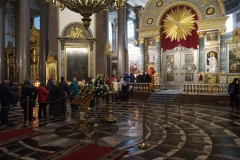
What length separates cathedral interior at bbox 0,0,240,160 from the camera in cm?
545

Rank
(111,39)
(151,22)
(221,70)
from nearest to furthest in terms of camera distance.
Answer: (221,70)
(151,22)
(111,39)

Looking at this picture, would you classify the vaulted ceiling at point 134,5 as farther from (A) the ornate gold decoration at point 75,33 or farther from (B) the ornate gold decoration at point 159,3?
(A) the ornate gold decoration at point 75,33

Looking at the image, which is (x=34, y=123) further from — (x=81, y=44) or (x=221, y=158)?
(x=81, y=44)

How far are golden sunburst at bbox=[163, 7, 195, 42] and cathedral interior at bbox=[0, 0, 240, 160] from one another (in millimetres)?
86

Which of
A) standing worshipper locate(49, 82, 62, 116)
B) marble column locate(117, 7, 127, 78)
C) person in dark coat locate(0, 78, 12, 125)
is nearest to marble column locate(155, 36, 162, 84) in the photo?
marble column locate(117, 7, 127, 78)

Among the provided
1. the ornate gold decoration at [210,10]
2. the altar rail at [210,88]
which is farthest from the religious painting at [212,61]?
the altar rail at [210,88]

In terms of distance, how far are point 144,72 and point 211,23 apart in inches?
270

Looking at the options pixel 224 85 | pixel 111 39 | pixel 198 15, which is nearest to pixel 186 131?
pixel 224 85

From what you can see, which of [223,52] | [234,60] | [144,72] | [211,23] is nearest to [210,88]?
[223,52]

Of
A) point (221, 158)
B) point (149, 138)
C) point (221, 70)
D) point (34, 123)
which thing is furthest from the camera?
point (221, 70)

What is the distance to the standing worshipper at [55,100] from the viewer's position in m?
9.43

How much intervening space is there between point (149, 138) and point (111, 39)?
2908cm

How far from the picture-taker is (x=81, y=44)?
15.5 metres

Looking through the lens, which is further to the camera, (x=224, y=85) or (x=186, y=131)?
(x=224, y=85)
